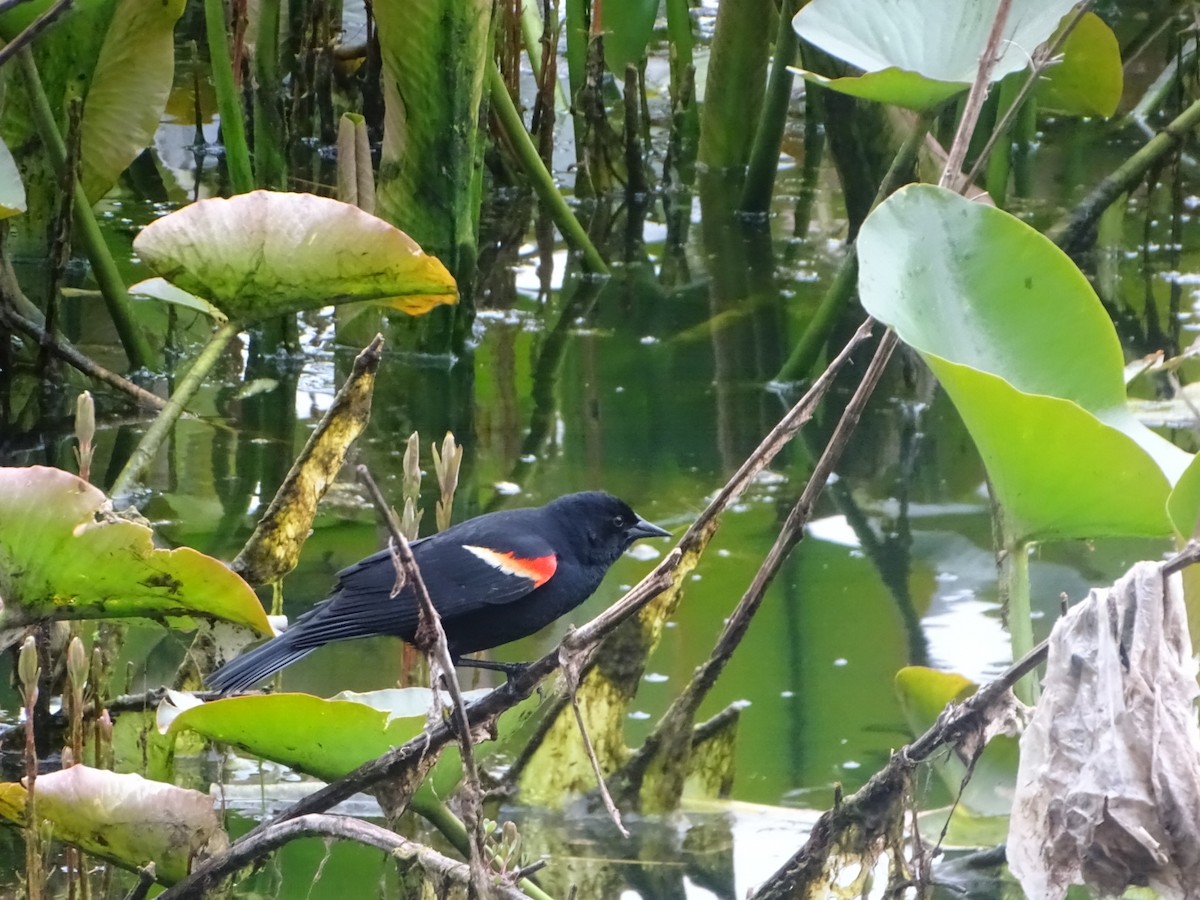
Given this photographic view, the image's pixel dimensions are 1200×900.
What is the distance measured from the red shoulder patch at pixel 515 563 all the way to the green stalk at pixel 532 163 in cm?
156

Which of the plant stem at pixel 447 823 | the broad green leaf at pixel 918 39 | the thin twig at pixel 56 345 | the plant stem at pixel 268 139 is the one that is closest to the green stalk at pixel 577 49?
the plant stem at pixel 268 139

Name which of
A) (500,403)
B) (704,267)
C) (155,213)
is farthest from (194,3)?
(500,403)

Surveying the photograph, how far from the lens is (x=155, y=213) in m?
4.11

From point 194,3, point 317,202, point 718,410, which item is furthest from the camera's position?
point 194,3

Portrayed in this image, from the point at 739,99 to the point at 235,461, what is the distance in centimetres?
222

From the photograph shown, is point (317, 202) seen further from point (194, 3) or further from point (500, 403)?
point (194, 3)

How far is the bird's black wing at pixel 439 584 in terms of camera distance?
170cm

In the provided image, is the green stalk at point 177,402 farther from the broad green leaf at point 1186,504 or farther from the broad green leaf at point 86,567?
the broad green leaf at point 1186,504

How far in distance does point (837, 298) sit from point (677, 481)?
0.52 meters

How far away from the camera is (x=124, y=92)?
115 inches

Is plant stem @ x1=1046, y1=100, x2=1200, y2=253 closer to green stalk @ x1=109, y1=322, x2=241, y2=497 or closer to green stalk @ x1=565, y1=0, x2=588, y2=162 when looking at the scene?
green stalk @ x1=565, y1=0, x2=588, y2=162

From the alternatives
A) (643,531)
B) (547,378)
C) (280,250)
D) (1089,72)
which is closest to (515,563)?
(643,531)

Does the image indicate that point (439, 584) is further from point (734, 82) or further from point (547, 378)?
point (734, 82)

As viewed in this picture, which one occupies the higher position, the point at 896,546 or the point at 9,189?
the point at 9,189
